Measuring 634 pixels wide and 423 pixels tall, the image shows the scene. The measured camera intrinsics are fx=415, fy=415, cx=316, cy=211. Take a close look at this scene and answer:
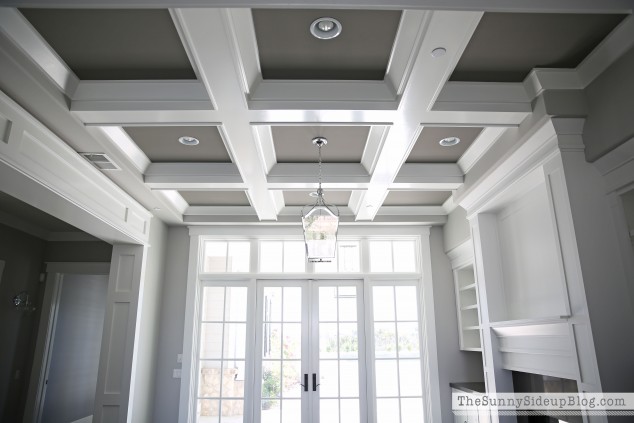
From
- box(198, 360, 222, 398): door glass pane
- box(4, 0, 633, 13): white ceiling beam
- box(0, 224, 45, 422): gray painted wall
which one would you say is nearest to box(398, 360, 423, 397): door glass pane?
box(198, 360, 222, 398): door glass pane

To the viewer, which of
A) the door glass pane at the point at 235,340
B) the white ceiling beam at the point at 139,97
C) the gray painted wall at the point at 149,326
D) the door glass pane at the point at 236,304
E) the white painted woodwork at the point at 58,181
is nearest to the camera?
the white painted woodwork at the point at 58,181

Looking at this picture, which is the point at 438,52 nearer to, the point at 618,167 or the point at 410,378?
the point at 618,167

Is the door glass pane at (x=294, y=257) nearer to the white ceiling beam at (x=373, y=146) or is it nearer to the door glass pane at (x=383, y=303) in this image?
the door glass pane at (x=383, y=303)

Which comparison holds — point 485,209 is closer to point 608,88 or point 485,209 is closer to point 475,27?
point 608,88

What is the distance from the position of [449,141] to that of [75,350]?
5.85 m

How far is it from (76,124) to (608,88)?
3213 mm

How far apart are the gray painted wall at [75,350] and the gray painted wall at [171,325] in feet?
5.09

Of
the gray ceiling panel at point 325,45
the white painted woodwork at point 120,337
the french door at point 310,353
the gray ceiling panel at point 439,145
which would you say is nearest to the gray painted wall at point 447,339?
the french door at point 310,353

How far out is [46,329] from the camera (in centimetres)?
510

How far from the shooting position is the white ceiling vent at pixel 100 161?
3.15 meters

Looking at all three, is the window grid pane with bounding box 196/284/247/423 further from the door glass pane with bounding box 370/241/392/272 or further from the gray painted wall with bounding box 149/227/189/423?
the door glass pane with bounding box 370/241/392/272

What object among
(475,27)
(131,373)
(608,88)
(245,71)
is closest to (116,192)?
(131,373)

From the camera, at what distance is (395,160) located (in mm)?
3381

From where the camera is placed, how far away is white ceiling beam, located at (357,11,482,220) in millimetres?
1913
